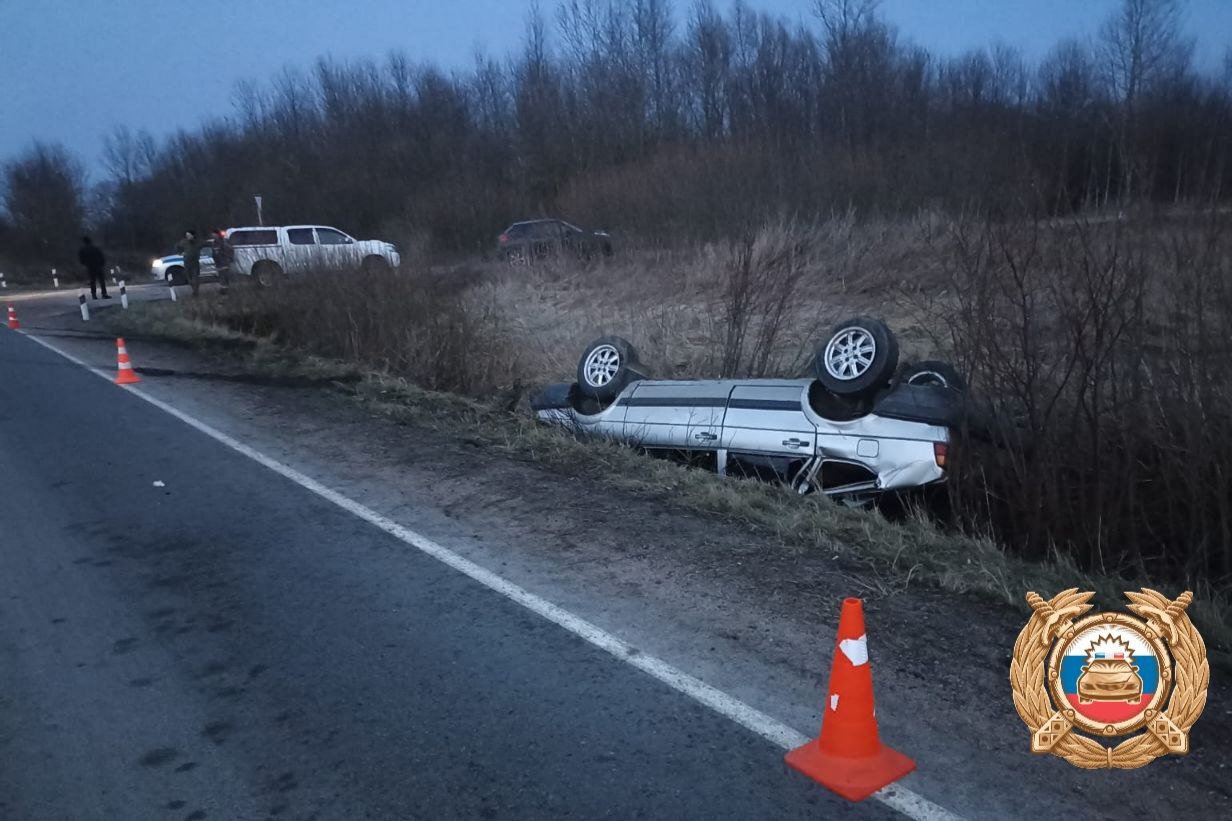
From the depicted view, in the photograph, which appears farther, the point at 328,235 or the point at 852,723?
the point at 328,235

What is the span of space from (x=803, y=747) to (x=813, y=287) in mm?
14293

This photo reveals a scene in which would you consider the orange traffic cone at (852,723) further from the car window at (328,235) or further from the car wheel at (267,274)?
the car window at (328,235)

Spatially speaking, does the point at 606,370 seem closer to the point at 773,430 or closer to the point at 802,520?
the point at 773,430

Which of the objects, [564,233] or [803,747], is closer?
[803,747]

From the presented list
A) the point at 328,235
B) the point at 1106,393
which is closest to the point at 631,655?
the point at 1106,393

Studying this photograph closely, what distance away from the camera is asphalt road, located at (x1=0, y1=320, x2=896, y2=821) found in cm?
364

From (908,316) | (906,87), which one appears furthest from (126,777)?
(906,87)

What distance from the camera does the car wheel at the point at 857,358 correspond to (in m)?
7.93

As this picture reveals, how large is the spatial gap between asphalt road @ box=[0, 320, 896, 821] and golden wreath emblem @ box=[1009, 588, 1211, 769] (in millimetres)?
781

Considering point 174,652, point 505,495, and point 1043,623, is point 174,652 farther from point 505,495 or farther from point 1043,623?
point 1043,623

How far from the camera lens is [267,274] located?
18719mm

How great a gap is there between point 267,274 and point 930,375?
14.1 m

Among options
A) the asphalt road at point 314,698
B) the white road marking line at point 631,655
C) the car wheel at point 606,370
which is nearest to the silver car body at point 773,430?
the car wheel at point 606,370

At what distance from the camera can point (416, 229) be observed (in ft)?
99.1
